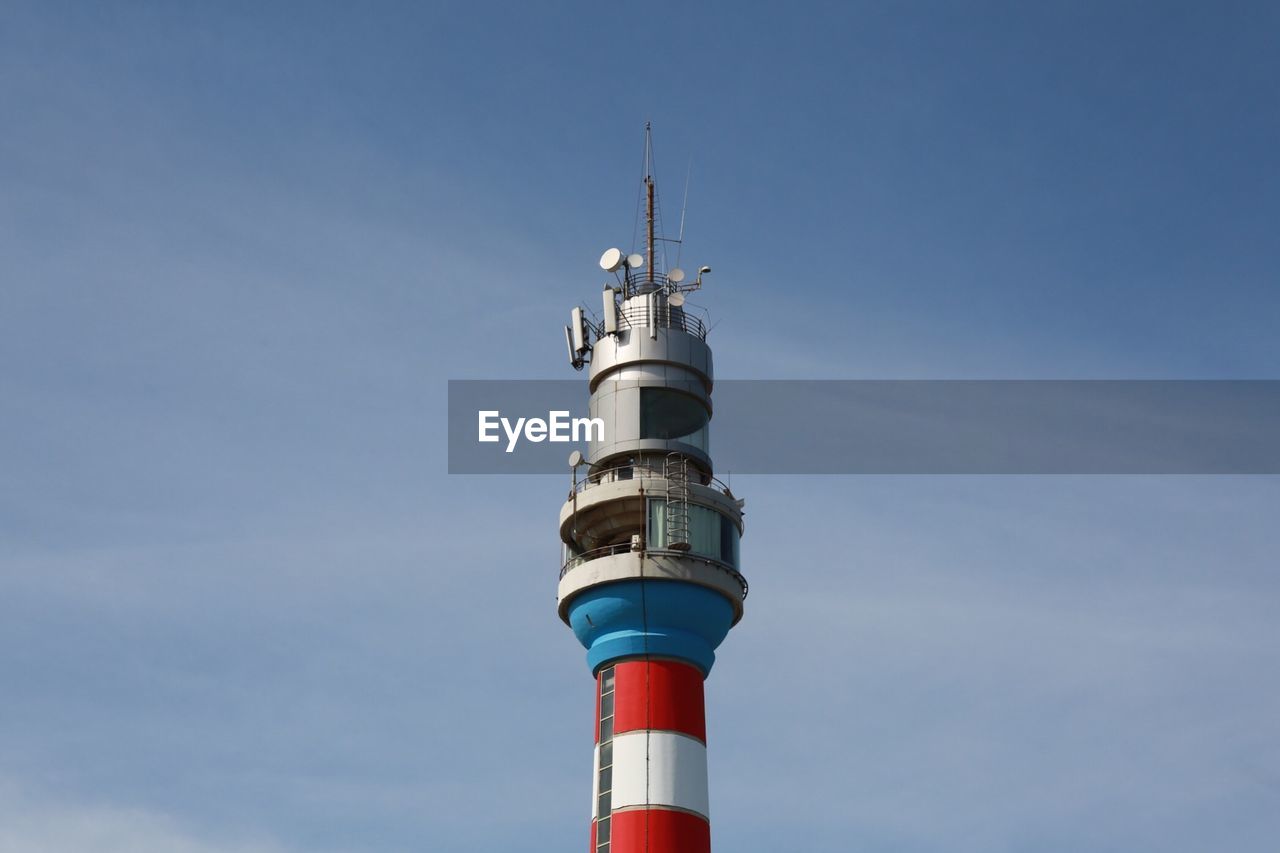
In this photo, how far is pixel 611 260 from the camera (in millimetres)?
75125

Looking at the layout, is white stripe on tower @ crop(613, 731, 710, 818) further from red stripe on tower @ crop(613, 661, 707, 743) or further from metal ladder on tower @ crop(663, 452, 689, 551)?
metal ladder on tower @ crop(663, 452, 689, 551)

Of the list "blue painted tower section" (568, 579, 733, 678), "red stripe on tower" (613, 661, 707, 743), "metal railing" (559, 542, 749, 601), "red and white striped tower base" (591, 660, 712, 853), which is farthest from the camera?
"metal railing" (559, 542, 749, 601)

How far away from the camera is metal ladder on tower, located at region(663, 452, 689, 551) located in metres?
68.2

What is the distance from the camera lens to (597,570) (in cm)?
6819

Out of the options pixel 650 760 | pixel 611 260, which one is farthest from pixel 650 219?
pixel 650 760

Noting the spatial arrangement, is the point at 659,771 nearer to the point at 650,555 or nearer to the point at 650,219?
the point at 650,555

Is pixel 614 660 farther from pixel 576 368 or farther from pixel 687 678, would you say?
pixel 576 368

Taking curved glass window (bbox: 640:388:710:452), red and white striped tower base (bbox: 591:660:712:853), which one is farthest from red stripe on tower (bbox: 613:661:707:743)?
curved glass window (bbox: 640:388:710:452)

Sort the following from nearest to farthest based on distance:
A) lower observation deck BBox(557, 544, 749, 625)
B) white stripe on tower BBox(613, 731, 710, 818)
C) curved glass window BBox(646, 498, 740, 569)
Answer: white stripe on tower BBox(613, 731, 710, 818), lower observation deck BBox(557, 544, 749, 625), curved glass window BBox(646, 498, 740, 569)

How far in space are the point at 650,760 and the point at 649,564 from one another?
792 centimetres

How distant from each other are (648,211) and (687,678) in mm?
23035

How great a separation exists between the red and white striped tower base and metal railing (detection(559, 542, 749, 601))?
14.3 ft

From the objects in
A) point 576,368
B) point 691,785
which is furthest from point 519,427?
point 691,785

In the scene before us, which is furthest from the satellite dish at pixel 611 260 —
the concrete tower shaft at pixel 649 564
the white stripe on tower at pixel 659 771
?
the white stripe on tower at pixel 659 771
